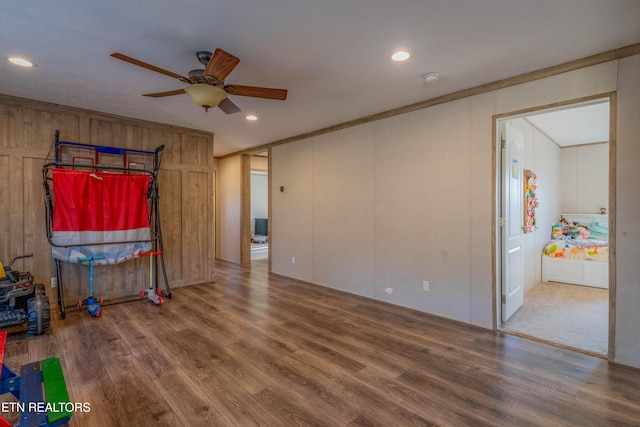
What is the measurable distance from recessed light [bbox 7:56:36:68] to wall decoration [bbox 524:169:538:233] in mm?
5933

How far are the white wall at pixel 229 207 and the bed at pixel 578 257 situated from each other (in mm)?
6315

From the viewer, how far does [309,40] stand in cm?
249

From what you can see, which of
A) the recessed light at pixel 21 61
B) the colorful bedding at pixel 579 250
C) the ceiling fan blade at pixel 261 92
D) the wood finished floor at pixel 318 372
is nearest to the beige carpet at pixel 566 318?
the wood finished floor at pixel 318 372

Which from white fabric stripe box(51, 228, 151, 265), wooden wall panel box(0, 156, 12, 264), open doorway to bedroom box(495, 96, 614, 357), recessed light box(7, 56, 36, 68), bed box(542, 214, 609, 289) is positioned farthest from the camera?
bed box(542, 214, 609, 289)

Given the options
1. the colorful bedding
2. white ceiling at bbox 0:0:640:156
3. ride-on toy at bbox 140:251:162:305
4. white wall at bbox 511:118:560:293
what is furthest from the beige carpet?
ride-on toy at bbox 140:251:162:305

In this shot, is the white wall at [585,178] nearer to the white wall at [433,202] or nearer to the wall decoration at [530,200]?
the white wall at [433,202]

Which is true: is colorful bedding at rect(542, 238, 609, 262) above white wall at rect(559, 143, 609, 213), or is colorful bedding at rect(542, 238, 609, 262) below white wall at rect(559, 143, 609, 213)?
below

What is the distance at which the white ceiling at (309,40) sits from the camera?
6.91 ft

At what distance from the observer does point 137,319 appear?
367 centimetres

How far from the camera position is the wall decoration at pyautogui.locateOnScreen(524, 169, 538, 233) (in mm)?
4477

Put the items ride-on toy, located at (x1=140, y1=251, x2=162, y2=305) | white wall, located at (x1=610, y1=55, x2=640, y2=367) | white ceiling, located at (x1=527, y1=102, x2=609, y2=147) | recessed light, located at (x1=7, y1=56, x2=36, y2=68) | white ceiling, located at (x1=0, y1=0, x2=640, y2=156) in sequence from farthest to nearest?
white ceiling, located at (x1=527, y1=102, x2=609, y2=147), ride-on toy, located at (x1=140, y1=251, x2=162, y2=305), recessed light, located at (x1=7, y1=56, x2=36, y2=68), white wall, located at (x1=610, y1=55, x2=640, y2=367), white ceiling, located at (x1=0, y1=0, x2=640, y2=156)

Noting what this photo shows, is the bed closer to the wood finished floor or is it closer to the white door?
the white door

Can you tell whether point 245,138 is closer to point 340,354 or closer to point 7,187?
point 7,187

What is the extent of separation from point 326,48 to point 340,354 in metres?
2.68
